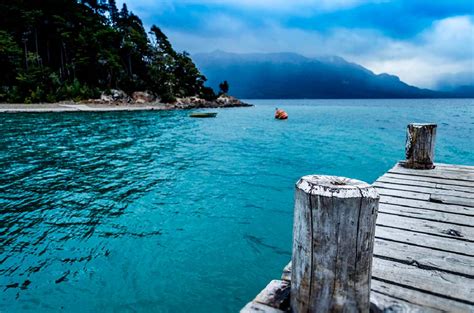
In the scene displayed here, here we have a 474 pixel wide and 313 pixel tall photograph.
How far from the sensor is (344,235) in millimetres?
1603

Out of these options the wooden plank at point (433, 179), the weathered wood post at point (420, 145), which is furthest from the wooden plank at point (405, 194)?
the weathered wood post at point (420, 145)

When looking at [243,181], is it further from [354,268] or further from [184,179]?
[354,268]

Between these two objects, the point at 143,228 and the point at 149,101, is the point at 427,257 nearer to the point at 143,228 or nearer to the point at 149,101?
the point at 143,228

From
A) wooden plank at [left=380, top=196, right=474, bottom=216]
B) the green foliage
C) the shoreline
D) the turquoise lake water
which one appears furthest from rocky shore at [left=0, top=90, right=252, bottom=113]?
wooden plank at [left=380, top=196, right=474, bottom=216]

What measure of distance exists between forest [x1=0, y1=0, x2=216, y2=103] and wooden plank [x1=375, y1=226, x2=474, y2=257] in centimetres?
5780

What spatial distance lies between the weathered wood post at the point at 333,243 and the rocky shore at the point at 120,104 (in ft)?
156

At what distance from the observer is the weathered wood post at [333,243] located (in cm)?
157

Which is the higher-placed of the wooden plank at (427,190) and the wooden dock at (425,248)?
the wooden plank at (427,190)

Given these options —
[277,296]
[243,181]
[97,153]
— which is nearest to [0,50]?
[97,153]

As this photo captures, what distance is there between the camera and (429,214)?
369 centimetres

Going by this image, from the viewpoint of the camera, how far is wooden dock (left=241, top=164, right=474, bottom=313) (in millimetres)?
2006

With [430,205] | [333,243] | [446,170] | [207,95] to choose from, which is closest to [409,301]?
[333,243]

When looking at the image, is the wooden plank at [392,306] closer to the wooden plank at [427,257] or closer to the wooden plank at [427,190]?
the wooden plank at [427,257]

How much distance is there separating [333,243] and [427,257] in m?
1.71
